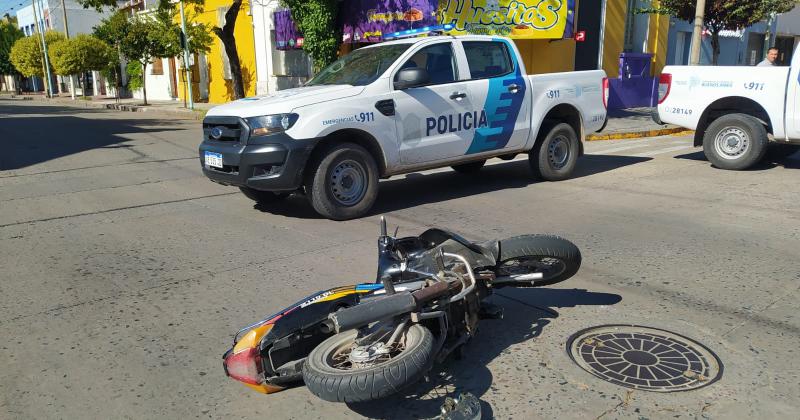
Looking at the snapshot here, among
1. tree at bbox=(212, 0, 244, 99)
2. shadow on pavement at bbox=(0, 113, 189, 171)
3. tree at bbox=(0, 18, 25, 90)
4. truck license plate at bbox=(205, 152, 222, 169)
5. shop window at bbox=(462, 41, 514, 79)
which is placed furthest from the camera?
tree at bbox=(0, 18, 25, 90)

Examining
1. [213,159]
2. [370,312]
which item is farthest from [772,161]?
[370,312]

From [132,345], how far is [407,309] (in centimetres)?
188

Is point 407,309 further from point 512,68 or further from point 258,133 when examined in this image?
point 512,68

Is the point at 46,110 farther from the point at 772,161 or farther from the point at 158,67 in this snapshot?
the point at 772,161

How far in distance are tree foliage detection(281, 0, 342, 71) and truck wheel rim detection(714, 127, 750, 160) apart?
12.6m

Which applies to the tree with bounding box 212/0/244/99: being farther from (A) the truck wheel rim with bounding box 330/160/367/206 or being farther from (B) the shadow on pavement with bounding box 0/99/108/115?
(A) the truck wheel rim with bounding box 330/160/367/206

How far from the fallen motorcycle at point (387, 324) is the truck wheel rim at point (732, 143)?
23.7 feet

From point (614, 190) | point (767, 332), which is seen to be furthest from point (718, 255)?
point (614, 190)

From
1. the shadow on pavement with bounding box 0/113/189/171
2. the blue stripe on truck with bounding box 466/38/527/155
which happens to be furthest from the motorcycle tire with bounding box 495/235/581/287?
the shadow on pavement with bounding box 0/113/189/171

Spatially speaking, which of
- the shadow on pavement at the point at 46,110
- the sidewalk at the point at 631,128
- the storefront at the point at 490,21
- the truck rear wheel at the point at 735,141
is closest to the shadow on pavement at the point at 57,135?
the shadow on pavement at the point at 46,110

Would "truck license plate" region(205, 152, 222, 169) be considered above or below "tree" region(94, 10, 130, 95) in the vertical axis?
below

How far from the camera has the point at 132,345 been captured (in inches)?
148

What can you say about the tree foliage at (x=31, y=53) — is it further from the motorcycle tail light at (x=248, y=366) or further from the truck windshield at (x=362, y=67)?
the motorcycle tail light at (x=248, y=366)

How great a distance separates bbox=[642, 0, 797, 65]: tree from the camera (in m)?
16.4
